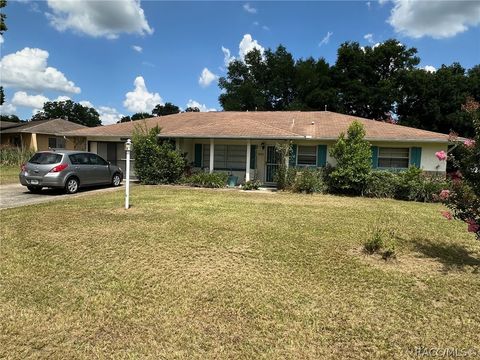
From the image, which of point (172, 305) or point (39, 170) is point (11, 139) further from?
point (172, 305)

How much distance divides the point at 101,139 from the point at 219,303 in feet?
60.0

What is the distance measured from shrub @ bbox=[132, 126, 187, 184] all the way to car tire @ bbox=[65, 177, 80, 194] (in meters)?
3.32

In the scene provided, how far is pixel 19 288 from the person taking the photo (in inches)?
199

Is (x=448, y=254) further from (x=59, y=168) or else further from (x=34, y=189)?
(x=34, y=189)

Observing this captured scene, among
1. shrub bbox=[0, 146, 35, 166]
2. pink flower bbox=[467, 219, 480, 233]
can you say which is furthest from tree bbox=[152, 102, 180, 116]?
pink flower bbox=[467, 219, 480, 233]

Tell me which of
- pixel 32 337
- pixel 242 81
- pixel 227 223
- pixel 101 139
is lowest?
pixel 32 337

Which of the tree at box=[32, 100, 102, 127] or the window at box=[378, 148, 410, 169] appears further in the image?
the tree at box=[32, 100, 102, 127]

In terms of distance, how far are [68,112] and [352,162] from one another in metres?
82.3

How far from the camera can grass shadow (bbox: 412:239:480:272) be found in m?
5.62

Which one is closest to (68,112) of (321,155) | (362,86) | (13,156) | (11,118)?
(11,118)

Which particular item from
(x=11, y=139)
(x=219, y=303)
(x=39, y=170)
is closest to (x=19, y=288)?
(x=219, y=303)

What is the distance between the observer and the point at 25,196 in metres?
12.6

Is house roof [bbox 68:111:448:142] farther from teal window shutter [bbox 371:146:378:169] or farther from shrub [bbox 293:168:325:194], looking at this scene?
shrub [bbox 293:168:325:194]

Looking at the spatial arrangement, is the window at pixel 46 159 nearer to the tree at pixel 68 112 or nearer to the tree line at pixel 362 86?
the tree line at pixel 362 86
